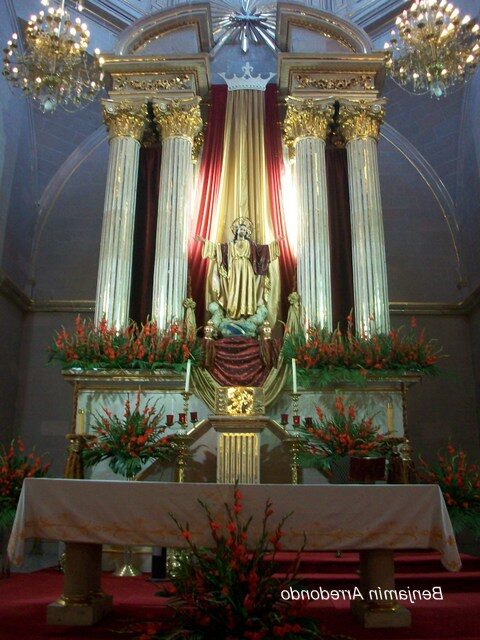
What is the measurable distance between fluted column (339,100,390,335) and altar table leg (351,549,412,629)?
555 cm

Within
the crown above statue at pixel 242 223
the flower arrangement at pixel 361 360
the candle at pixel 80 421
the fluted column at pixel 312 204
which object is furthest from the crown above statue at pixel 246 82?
the candle at pixel 80 421

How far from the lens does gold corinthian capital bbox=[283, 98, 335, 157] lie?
39.3ft

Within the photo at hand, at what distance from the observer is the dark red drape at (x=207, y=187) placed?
11.6m

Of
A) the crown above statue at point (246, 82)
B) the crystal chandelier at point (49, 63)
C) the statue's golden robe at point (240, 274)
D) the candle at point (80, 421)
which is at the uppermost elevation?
the crown above statue at point (246, 82)

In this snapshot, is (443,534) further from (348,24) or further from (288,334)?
(348,24)

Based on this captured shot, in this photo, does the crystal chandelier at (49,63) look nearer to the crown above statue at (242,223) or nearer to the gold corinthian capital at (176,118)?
the gold corinthian capital at (176,118)

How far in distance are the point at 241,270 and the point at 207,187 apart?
217 centimetres

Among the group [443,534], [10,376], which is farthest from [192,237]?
[443,534]

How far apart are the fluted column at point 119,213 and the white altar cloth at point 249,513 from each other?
6.10m

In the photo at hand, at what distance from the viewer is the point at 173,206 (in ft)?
37.3

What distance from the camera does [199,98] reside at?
12203mm

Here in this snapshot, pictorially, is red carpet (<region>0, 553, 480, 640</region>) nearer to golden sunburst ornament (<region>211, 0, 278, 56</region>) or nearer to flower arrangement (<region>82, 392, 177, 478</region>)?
flower arrangement (<region>82, 392, 177, 478</region>)

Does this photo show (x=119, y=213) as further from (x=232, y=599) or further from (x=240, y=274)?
(x=232, y=599)

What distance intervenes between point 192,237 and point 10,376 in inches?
192
